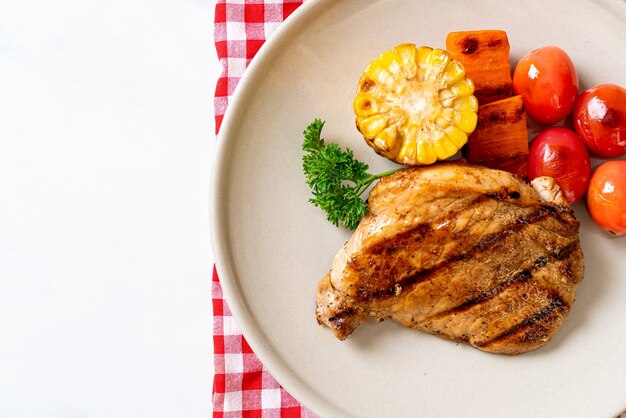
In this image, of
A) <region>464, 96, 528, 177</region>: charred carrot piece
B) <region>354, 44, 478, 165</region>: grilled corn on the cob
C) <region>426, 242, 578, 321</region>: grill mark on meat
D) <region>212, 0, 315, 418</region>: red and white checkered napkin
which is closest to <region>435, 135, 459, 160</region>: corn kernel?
<region>354, 44, 478, 165</region>: grilled corn on the cob

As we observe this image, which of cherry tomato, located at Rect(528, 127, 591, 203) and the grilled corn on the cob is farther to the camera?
cherry tomato, located at Rect(528, 127, 591, 203)

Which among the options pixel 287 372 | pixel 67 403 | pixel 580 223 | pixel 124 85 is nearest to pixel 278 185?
A: pixel 287 372

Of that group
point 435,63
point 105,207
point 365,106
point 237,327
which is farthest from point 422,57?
point 105,207

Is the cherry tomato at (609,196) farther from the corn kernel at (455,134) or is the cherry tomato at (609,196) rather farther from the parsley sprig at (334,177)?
the parsley sprig at (334,177)

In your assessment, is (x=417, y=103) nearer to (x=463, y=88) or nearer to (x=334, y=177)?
(x=463, y=88)

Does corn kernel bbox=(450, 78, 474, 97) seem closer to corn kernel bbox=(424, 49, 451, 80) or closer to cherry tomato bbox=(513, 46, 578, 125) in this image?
corn kernel bbox=(424, 49, 451, 80)

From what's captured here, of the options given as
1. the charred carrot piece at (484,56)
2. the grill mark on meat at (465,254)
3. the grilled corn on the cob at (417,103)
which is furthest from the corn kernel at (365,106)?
the grill mark on meat at (465,254)
